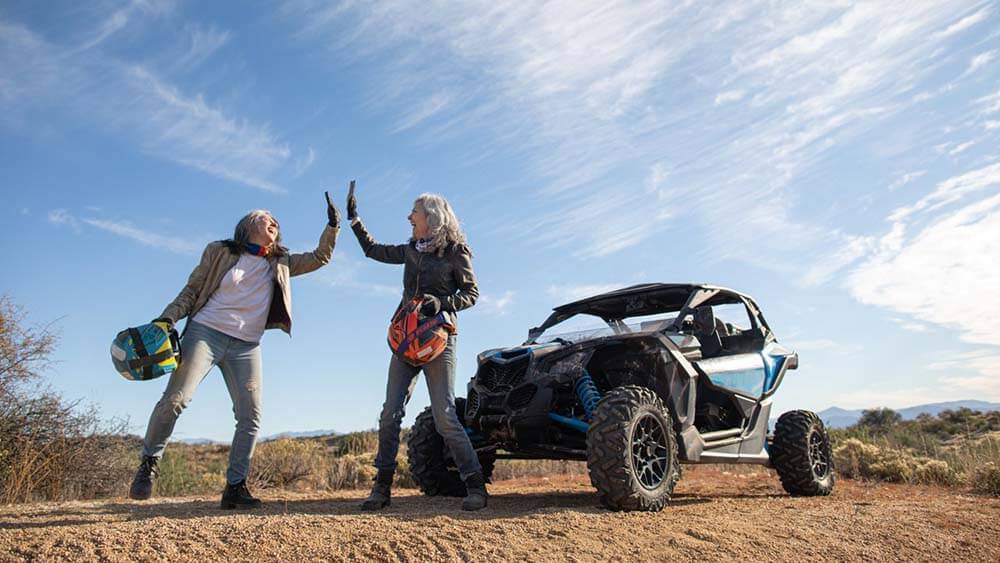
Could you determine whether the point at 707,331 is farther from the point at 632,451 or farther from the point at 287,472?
the point at 287,472

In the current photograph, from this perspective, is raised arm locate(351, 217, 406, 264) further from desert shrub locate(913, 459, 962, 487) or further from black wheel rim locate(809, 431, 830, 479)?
desert shrub locate(913, 459, 962, 487)

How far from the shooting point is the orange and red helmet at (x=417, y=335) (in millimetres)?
5648

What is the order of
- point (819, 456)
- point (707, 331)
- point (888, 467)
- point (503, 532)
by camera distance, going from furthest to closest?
point (888, 467) → point (819, 456) → point (707, 331) → point (503, 532)

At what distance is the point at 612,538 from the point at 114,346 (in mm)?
3774

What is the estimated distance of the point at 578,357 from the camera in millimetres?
6695

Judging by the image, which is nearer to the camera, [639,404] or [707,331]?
[639,404]

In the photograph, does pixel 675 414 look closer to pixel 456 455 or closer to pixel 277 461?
pixel 456 455

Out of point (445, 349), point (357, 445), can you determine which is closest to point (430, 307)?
point (445, 349)

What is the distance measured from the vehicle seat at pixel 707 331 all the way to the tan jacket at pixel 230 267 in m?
3.38

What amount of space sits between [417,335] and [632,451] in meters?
1.80

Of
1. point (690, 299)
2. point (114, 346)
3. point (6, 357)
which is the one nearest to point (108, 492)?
point (6, 357)

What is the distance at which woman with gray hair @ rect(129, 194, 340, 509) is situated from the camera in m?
5.57

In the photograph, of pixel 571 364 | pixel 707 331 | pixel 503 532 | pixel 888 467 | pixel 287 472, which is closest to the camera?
pixel 503 532

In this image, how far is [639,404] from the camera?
5.84m
